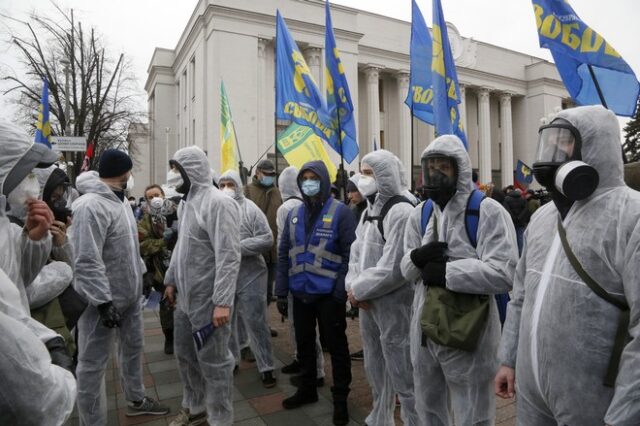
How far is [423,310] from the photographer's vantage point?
2574 millimetres

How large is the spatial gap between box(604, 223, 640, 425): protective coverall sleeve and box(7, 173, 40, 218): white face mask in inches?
101

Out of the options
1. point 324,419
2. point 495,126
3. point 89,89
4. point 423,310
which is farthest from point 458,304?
point 495,126

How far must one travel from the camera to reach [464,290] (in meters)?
2.45

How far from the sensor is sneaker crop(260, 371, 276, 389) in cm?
453

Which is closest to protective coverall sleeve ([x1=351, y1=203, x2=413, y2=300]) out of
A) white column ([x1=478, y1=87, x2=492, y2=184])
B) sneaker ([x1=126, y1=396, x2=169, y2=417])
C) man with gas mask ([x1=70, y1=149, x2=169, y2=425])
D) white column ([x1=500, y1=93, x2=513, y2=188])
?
man with gas mask ([x1=70, y1=149, x2=169, y2=425])

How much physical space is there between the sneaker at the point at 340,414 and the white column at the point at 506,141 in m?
39.6

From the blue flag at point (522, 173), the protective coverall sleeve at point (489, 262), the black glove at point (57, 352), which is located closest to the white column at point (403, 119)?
the blue flag at point (522, 173)

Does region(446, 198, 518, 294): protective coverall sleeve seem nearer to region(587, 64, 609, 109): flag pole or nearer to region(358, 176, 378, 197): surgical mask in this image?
region(358, 176, 378, 197): surgical mask

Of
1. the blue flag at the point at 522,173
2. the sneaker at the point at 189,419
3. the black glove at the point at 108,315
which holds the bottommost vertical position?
the sneaker at the point at 189,419

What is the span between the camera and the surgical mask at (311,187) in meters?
4.08

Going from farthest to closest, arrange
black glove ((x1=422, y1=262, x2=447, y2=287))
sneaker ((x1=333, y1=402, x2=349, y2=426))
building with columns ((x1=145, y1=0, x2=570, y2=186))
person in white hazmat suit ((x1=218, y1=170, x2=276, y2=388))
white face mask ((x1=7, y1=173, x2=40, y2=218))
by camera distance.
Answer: building with columns ((x1=145, y1=0, x2=570, y2=186))
person in white hazmat suit ((x1=218, y1=170, x2=276, y2=388))
sneaker ((x1=333, y1=402, x2=349, y2=426))
black glove ((x1=422, y1=262, x2=447, y2=287))
white face mask ((x1=7, y1=173, x2=40, y2=218))

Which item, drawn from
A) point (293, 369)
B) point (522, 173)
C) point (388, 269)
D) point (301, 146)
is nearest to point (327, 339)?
point (388, 269)

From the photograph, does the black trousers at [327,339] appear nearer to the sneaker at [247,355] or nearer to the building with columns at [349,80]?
the sneaker at [247,355]

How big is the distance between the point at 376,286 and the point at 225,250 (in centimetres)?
123
